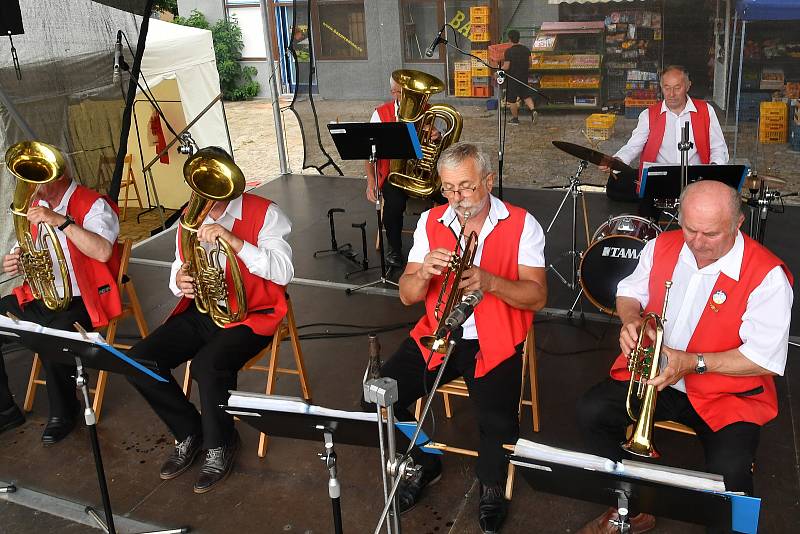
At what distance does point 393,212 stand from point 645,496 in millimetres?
4354

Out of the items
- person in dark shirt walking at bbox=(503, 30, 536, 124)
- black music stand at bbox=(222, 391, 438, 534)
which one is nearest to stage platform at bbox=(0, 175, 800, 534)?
black music stand at bbox=(222, 391, 438, 534)

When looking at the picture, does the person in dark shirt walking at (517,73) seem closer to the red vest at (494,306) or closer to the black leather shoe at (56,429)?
the red vest at (494,306)

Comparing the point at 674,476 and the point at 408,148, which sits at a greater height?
the point at 408,148

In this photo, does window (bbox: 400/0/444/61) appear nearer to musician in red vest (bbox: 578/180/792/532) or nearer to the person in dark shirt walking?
the person in dark shirt walking

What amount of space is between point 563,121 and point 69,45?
4835 mm

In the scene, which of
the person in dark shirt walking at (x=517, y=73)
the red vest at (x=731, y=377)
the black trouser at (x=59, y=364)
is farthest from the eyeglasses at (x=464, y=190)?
the person in dark shirt walking at (x=517, y=73)

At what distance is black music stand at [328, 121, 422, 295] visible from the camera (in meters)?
5.20

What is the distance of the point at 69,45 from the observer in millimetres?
5781

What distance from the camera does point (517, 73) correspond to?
316 inches

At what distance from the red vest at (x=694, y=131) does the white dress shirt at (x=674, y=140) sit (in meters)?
0.02

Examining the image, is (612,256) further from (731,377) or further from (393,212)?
(393,212)

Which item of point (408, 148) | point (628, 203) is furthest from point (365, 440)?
point (628, 203)

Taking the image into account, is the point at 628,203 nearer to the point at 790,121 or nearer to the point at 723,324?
the point at 790,121

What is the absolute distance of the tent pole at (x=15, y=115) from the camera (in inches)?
211
